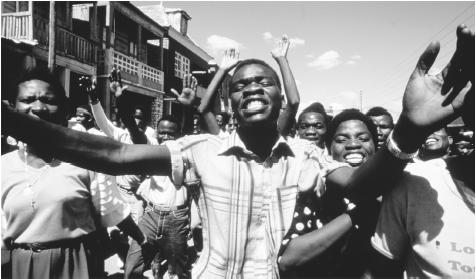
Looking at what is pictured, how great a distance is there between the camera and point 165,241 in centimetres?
438

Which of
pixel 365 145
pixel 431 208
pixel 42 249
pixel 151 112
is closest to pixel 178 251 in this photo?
pixel 42 249

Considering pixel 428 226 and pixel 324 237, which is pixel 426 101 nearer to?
pixel 428 226

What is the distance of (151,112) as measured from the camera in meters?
20.6

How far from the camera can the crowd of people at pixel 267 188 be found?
4.15ft

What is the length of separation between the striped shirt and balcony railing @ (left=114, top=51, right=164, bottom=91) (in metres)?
15.4

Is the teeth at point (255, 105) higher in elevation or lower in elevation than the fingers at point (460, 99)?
higher

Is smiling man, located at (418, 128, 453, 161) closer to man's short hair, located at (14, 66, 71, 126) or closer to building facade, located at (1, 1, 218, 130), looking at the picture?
building facade, located at (1, 1, 218, 130)

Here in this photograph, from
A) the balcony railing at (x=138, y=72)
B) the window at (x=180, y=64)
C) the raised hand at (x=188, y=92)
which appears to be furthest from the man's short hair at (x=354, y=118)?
the window at (x=180, y=64)

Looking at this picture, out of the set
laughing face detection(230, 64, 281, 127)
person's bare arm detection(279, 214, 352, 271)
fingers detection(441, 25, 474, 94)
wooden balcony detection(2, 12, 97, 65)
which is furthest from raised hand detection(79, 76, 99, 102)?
wooden balcony detection(2, 12, 97, 65)

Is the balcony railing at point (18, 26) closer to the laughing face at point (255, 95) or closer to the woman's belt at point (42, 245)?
the woman's belt at point (42, 245)

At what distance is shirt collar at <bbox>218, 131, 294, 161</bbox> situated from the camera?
5.71 feet

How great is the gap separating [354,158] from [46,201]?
1884mm

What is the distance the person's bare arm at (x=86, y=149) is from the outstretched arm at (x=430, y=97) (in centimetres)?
92

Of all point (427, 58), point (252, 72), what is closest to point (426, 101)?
point (427, 58)
